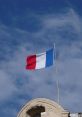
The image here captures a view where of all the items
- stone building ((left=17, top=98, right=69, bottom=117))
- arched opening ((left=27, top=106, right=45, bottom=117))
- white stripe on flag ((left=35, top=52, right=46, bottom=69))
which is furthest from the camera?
white stripe on flag ((left=35, top=52, right=46, bottom=69))

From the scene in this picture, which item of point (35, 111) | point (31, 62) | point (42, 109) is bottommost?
point (35, 111)

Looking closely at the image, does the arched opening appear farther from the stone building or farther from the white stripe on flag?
the white stripe on flag

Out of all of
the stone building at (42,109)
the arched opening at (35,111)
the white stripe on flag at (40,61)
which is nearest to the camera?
the stone building at (42,109)

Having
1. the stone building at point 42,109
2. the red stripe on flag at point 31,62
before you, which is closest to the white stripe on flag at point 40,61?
the red stripe on flag at point 31,62

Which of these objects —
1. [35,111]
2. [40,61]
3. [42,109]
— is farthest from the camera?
[40,61]

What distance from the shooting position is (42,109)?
47375 mm

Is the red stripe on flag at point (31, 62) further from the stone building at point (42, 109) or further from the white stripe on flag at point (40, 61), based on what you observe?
the stone building at point (42, 109)

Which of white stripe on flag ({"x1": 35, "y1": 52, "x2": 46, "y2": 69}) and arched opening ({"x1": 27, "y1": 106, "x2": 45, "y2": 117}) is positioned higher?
white stripe on flag ({"x1": 35, "y1": 52, "x2": 46, "y2": 69})

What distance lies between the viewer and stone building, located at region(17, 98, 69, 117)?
45.5 meters

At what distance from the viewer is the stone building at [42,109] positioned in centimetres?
4553

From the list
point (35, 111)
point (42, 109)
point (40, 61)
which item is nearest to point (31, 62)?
point (40, 61)

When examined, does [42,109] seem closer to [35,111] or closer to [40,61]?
[35,111]

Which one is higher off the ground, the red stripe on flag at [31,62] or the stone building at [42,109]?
the red stripe on flag at [31,62]

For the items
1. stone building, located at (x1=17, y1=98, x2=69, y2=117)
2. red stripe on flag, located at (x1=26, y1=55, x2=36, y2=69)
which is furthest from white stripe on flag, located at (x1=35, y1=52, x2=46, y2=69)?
stone building, located at (x1=17, y1=98, x2=69, y2=117)
